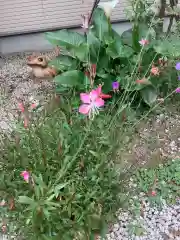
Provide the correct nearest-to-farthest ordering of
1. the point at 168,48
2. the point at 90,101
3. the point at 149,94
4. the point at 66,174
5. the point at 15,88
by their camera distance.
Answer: the point at 90,101 → the point at 66,174 → the point at 168,48 → the point at 149,94 → the point at 15,88

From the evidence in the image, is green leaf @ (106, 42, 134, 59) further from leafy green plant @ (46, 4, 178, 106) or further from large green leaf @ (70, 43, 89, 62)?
large green leaf @ (70, 43, 89, 62)

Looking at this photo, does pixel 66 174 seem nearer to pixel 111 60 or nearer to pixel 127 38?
pixel 111 60

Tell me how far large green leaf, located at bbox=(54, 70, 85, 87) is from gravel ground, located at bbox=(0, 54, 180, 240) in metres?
0.31

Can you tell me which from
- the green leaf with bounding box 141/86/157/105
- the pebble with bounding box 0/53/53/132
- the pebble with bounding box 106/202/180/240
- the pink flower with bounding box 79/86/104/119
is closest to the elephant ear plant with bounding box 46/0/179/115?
the green leaf with bounding box 141/86/157/105

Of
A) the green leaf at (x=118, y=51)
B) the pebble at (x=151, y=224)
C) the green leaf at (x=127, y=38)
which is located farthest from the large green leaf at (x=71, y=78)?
the pebble at (x=151, y=224)

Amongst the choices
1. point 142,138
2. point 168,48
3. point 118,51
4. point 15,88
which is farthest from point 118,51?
point 15,88

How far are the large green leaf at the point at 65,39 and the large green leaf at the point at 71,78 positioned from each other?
0.19m

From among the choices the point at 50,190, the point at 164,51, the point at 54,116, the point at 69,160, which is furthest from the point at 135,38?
the point at 50,190

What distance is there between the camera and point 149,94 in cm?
263

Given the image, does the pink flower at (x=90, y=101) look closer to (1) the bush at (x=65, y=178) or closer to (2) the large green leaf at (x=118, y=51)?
(1) the bush at (x=65, y=178)

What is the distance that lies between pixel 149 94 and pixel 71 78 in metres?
0.56

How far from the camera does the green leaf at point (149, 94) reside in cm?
261

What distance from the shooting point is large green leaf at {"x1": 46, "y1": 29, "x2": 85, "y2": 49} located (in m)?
2.69

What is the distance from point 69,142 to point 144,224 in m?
0.61
